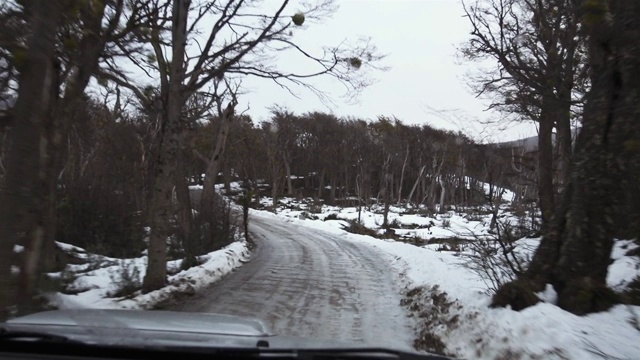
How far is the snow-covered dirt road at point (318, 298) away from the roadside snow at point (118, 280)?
0.41 metres

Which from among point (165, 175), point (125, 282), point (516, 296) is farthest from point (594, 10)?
point (125, 282)

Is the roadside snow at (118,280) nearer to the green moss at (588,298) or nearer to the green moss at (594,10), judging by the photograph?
the green moss at (588,298)

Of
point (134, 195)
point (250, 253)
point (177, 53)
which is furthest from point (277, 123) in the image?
point (177, 53)

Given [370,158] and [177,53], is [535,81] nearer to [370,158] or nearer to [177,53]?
[177,53]

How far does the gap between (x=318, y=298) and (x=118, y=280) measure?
402 centimetres

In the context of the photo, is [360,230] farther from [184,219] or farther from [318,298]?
[318,298]

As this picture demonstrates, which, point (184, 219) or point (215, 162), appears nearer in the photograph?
point (184, 219)

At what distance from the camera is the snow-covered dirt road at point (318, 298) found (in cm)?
736

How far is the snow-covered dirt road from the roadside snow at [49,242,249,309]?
410mm

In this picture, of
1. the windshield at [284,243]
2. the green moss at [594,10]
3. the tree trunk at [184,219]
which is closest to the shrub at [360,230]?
the windshield at [284,243]

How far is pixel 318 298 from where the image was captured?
9727 mm

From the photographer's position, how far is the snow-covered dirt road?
24.1ft

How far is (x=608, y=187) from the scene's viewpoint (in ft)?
20.2

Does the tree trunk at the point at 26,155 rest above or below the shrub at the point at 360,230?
above
